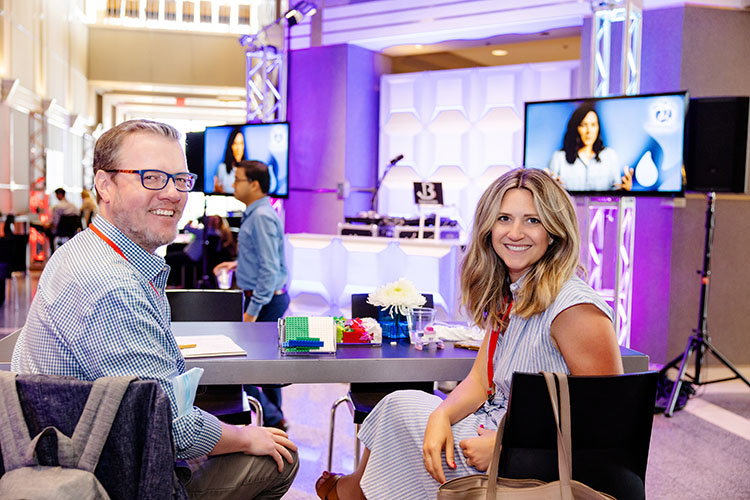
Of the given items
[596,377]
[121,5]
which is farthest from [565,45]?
[121,5]

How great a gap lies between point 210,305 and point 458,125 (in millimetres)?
5658

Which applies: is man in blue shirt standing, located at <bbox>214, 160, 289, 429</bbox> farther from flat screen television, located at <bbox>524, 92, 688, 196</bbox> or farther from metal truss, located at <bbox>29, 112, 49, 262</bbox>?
metal truss, located at <bbox>29, 112, 49, 262</bbox>

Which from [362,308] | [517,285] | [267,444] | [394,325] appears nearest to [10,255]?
[362,308]

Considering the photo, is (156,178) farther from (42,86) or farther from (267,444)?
(42,86)

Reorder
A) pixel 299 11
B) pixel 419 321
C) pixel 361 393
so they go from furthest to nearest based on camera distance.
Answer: pixel 299 11, pixel 361 393, pixel 419 321

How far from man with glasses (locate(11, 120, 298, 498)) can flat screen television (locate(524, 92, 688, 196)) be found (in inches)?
147

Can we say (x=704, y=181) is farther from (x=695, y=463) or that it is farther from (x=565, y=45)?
(x=565, y=45)

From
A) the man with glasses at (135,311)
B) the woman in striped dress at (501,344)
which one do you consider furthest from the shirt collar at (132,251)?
the woman in striped dress at (501,344)

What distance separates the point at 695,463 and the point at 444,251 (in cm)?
279

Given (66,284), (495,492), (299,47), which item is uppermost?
(299,47)

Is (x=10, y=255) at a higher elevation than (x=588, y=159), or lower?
lower

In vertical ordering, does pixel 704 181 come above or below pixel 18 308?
above

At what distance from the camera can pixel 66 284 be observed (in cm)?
142

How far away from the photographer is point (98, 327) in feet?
4.54
